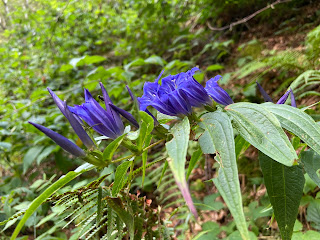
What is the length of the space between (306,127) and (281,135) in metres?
0.08

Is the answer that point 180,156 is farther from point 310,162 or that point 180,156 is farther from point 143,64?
point 143,64

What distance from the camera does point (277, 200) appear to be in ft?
2.02

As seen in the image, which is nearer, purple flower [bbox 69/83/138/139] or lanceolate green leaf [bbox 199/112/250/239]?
lanceolate green leaf [bbox 199/112/250/239]

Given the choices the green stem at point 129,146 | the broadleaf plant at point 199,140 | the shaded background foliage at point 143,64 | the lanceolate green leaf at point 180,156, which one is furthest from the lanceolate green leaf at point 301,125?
the shaded background foliage at point 143,64

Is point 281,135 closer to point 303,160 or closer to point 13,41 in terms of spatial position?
point 303,160

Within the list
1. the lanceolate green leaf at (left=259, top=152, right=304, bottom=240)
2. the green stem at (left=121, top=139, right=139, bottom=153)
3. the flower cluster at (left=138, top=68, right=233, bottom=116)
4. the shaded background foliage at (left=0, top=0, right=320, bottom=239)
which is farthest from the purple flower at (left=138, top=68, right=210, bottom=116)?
→ the shaded background foliage at (left=0, top=0, right=320, bottom=239)

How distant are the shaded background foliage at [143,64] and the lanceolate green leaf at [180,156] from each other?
116 centimetres

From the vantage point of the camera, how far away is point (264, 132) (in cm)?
55

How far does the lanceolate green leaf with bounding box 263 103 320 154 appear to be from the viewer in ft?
1.81

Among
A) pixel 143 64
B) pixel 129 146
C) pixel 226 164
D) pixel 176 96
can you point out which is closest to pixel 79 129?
pixel 129 146

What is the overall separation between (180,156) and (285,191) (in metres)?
0.31

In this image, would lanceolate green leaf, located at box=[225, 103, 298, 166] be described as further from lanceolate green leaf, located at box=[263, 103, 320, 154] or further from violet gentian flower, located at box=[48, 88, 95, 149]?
violet gentian flower, located at box=[48, 88, 95, 149]

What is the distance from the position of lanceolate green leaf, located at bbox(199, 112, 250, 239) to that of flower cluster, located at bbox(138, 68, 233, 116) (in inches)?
2.9

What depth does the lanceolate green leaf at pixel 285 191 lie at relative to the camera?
0.61 meters
